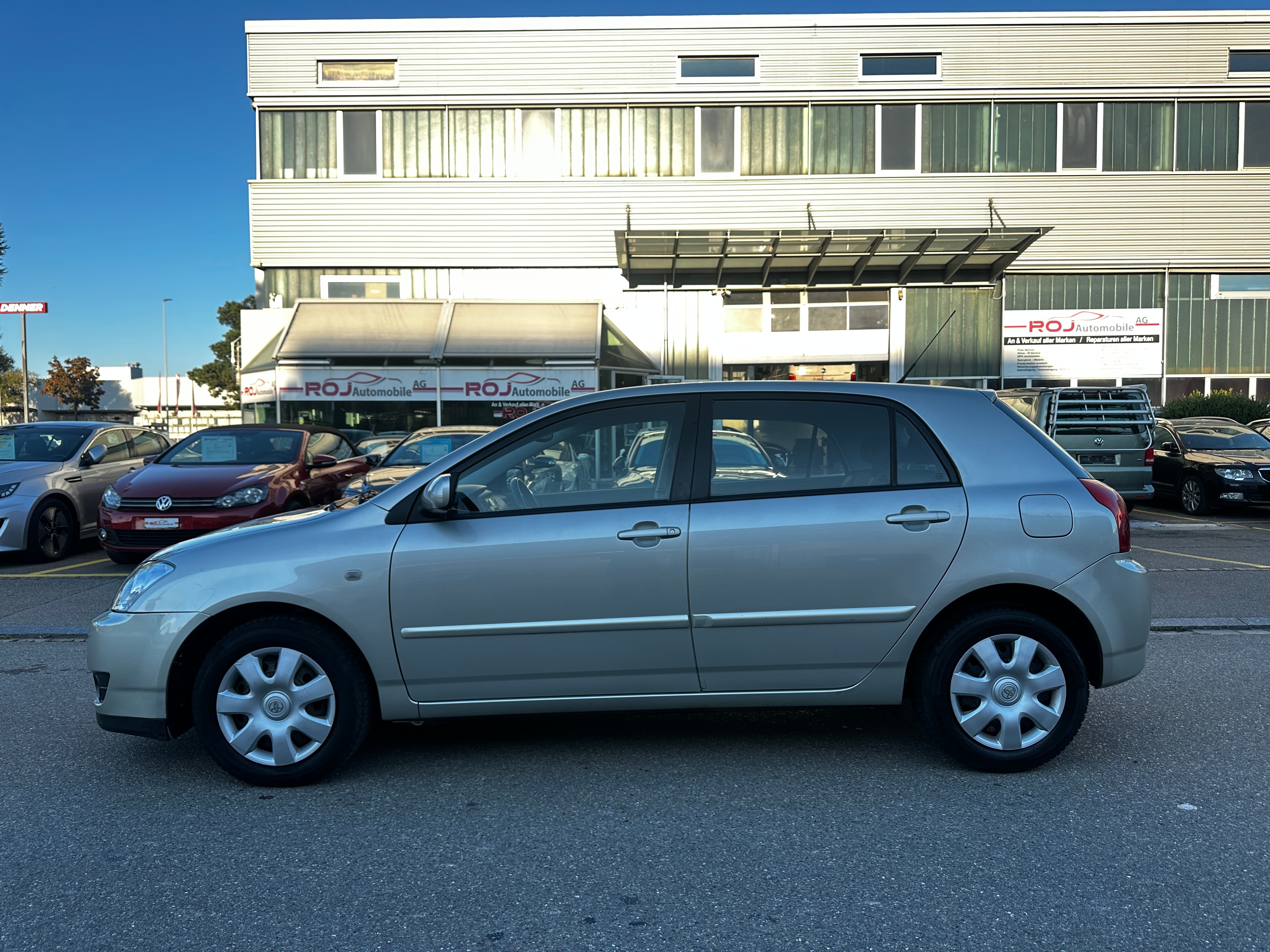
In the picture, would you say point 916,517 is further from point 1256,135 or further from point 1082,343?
point 1256,135

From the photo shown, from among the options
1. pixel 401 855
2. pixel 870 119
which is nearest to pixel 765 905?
pixel 401 855

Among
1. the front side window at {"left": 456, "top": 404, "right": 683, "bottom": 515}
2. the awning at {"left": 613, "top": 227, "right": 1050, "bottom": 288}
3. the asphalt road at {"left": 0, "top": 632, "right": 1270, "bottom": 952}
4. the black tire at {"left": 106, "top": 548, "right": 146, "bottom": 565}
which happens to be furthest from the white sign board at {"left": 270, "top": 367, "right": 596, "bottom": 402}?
the front side window at {"left": 456, "top": 404, "right": 683, "bottom": 515}

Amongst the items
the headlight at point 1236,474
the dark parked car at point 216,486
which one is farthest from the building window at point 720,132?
the dark parked car at point 216,486

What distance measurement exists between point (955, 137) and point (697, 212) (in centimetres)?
568

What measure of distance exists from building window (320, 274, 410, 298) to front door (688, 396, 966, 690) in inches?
716

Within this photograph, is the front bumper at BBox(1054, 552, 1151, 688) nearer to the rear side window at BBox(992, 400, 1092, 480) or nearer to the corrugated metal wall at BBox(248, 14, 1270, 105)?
the rear side window at BBox(992, 400, 1092, 480)

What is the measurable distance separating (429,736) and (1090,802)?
2816 mm

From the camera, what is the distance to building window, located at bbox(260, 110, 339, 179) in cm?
2112

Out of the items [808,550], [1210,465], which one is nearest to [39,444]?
[808,550]

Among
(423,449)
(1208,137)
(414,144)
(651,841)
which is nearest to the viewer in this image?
(651,841)

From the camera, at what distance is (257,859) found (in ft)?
10.9

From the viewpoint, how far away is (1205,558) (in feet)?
33.9

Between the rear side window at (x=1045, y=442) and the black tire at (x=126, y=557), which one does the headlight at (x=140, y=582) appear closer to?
the rear side window at (x=1045, y=442)

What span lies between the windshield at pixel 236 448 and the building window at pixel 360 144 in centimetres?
1174
